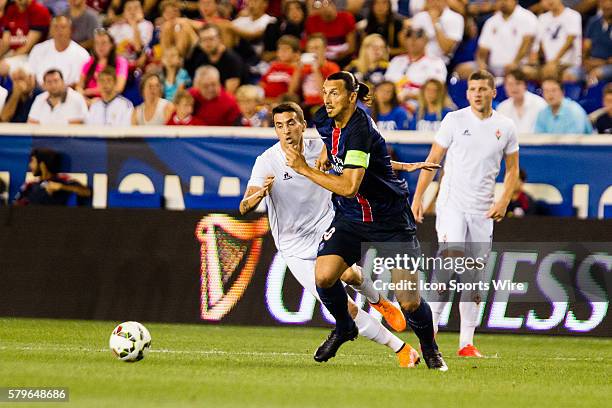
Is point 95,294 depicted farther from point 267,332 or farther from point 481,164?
point 481,164

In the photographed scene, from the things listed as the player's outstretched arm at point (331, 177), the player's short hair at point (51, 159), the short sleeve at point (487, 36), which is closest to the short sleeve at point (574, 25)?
the short sleeve at point (487, 36)

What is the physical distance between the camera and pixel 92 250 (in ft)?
46.8

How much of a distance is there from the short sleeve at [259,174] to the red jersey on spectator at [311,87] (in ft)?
18.7

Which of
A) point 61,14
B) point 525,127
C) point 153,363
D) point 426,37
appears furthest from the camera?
point 61,14

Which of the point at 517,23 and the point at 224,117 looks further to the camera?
the point at 517,23

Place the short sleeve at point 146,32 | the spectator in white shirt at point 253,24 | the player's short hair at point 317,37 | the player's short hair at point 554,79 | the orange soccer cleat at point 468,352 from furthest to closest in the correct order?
the short sleeve at point 146,32, the spectator in white shirt at point 253,24, the player's short hair at point 317,37, the player's short hair at point 554,79, the orange soccer cleat at point 468,352

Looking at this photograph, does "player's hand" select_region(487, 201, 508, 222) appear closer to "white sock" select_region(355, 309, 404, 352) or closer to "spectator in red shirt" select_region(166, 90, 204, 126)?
"white sock" select_region(355, 309, 404, 352)

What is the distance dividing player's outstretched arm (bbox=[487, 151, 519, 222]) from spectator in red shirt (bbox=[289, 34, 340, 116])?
17.6 feet

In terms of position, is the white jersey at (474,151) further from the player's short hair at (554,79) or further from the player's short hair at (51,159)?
the player's short hair at (51,159)

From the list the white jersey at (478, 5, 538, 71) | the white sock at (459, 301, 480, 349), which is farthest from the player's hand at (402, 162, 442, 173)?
the white jersey at (478, 5, 538, 71)

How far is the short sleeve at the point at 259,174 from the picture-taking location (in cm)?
1072

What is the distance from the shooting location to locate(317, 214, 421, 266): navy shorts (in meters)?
9.53

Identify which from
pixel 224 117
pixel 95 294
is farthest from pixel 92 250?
pixel 224 117

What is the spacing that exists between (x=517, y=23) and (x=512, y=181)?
6.38 m
